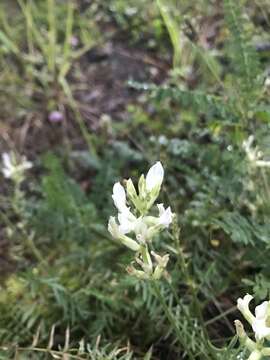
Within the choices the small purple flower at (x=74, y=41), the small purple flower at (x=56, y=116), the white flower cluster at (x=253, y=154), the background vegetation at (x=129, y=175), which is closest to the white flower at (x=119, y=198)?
the background vegetation at (x=129, y=175)

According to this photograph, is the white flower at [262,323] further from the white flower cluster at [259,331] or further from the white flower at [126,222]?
the white flower at [126,222]

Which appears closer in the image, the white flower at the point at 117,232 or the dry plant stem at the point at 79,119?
the white flower at the point at 117,232

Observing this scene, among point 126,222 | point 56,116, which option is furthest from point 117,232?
point 56,116

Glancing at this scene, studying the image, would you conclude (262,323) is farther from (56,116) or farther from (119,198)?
(56,116)

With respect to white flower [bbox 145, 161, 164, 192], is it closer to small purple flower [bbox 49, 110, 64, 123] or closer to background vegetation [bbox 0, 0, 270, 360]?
background vegetation [bbox 0, 0, 270, 360]

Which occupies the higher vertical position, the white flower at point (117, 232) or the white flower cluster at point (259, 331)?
the white flower at point (117, 232)

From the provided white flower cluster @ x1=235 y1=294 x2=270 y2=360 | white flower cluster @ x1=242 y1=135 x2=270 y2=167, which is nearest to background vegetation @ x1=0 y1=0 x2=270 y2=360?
white flower cluster @ x1=242 y1=135 x2=270 y2=167

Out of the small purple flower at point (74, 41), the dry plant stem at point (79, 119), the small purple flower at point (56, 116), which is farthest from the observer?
the small purple flower at point (74, 41)
